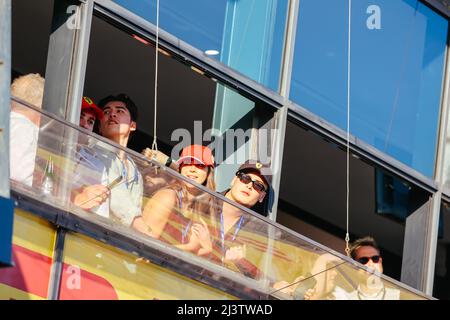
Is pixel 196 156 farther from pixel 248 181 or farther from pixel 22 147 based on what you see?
pixel 22 147

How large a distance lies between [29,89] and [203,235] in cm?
190

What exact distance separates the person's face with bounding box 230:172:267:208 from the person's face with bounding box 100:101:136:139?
1183mm

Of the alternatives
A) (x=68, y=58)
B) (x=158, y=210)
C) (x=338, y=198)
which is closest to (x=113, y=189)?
(x=158, y=210)

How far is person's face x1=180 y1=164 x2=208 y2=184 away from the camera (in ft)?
45.5

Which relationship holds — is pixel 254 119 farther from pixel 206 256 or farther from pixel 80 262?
pixel 80 262

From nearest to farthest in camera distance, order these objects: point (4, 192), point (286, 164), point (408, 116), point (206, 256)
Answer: point (4, 192) → point (206, 256) → point (408, 116) → point (286, 164)

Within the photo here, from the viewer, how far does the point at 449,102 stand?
17.9 m

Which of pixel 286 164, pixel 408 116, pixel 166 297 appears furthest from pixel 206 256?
pixel 286 164

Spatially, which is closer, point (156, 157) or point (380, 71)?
point (156, 157)

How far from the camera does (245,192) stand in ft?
47.0

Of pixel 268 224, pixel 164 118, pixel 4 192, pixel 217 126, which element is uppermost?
pixel 164 118

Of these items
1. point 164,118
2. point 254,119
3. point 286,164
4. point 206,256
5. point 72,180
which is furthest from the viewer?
point 286,164

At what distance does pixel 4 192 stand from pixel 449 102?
8.15 metres

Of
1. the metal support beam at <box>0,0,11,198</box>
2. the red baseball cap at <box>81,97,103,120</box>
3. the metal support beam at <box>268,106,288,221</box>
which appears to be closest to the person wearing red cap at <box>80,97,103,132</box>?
the red baseball cap at <box>81,97,103,120</box>
